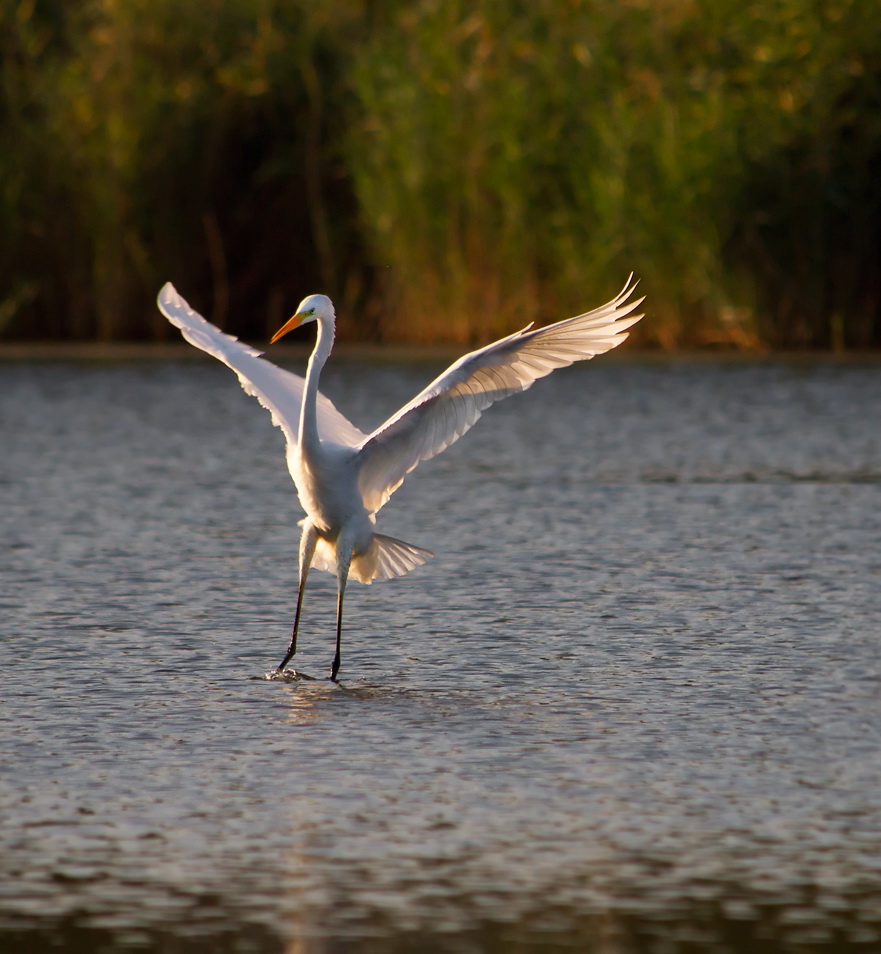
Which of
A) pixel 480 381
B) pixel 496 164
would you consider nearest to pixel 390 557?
pixel 480 381

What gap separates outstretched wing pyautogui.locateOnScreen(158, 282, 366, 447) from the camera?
27.3 feet

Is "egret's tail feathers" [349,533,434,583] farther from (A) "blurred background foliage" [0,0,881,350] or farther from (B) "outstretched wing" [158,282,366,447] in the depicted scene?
(A) "blurred background foliage" [0,0,881,350]

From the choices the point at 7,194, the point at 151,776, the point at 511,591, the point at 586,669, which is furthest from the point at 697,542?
the point at 7,194

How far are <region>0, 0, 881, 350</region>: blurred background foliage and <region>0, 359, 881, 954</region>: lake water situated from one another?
556 centimetres

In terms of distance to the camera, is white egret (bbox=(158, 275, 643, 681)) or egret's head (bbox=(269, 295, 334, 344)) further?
egret's head (bbox=(269, 295, 334, 344))

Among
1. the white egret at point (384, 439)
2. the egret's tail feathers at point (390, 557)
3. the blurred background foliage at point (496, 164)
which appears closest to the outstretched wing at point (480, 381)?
the white egret at point (384, 439)

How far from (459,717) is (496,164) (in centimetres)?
1283

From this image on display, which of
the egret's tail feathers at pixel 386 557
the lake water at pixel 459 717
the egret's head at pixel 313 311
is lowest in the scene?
the lake water at pixel 459 717

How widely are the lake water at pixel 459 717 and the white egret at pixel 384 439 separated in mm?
338

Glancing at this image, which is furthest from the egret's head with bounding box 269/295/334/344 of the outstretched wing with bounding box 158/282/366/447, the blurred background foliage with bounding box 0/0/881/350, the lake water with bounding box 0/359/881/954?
the blurred background foliage with bounding box 0/0/881/350

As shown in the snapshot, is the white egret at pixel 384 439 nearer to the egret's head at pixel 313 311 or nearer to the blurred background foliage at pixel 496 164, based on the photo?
the egret's head at pixel 313 311

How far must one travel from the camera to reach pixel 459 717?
6.48 m

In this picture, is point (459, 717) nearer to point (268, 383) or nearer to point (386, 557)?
point (386, 557)

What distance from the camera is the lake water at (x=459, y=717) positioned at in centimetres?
453
